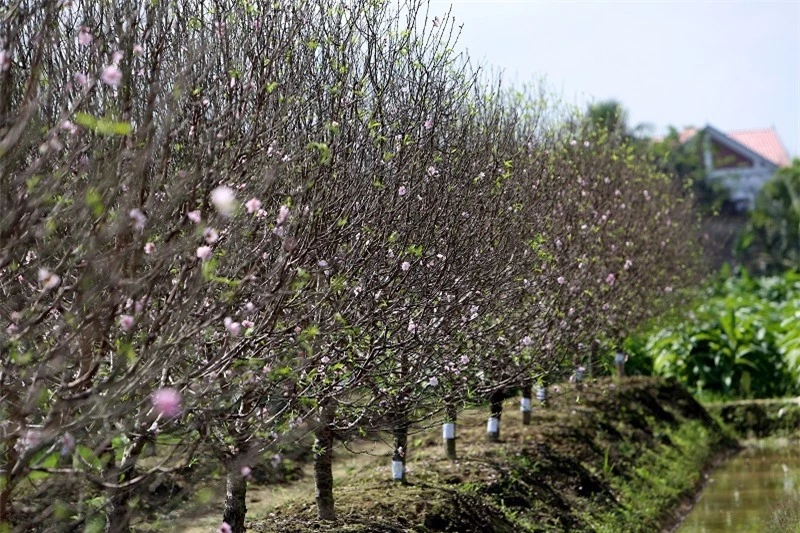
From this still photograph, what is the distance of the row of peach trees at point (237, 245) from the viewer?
17.1 feet

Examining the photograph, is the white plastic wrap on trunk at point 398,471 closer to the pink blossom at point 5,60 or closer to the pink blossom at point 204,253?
the pink blossom at point 204,253

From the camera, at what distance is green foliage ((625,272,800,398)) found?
2542 cm

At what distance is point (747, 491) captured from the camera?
17.8m

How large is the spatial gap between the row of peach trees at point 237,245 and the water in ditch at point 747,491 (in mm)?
3923

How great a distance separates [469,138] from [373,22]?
5.28 ft

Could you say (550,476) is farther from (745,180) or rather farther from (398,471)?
(745,180)

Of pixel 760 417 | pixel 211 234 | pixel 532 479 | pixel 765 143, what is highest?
pixel 765 143

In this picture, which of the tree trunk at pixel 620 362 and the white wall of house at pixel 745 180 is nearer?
the tree trunk at pixel 620 362

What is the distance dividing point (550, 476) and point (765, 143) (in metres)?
66.2

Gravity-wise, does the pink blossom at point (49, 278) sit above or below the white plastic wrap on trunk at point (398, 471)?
above

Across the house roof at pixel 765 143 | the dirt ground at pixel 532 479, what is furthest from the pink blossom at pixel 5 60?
the house roof at pixel 765 143

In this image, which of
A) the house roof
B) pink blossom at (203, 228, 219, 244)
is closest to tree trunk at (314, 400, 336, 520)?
pink blossom at (203, 228, 219, 244)

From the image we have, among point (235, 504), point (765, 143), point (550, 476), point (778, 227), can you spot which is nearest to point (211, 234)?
point (235, 504)

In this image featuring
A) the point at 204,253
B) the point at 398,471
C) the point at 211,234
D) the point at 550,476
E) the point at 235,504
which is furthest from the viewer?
the point at 550,476
